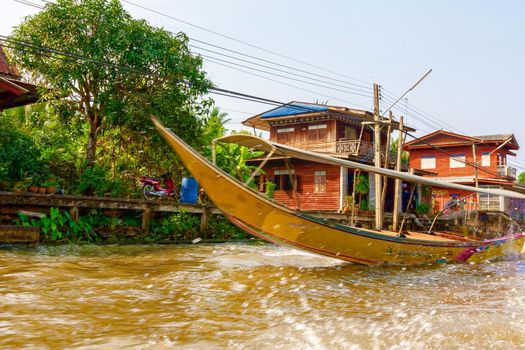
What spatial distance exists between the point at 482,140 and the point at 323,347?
37622 mm

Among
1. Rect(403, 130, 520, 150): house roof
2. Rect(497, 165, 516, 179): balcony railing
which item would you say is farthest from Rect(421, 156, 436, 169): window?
Rect(497, 165, 516, 179): balcony railing

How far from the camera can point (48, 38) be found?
1382 centimetres

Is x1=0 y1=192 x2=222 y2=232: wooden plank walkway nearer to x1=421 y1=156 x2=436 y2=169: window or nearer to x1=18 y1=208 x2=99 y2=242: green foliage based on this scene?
x1=18 y1=208 x2=99 y2=242: green foliage

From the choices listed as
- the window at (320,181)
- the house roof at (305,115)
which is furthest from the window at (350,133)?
the window at (320,181)

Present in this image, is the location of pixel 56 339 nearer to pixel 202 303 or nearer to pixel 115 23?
pixel 202 303

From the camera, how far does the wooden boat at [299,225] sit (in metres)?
7.68

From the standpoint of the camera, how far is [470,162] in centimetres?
3747

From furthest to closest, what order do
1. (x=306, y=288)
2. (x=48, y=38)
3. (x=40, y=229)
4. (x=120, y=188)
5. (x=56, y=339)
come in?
(x=120, y=188)
(x=48, y=38)
(x=40, y=229)
(x=306, y=288)
(x=56, y=339)

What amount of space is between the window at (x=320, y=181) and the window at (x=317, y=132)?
7.78 ft

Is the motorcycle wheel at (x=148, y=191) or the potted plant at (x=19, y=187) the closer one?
the potted plant at (x=19, y=187)

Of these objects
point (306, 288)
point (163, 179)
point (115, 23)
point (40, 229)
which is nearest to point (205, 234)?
point (163, 179)

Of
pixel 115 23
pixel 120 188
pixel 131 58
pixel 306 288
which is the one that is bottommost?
pixel 306 288

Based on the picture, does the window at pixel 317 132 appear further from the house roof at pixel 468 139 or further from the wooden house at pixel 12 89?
the wooden house at pixel 12 89

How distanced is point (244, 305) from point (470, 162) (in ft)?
121
